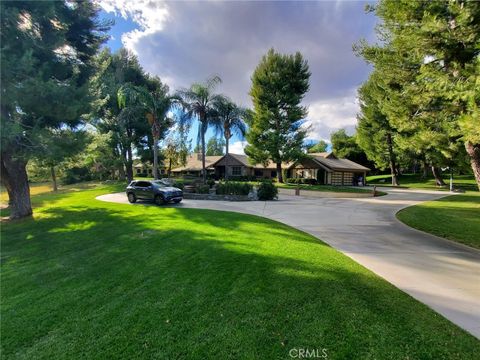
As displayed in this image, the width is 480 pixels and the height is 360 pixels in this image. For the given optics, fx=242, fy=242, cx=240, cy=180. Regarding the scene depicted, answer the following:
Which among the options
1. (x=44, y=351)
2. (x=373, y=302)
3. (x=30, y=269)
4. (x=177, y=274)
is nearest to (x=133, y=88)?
(x=30, y=269)

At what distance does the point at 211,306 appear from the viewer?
375 cm

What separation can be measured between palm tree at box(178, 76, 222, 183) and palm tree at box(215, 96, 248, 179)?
53 cm

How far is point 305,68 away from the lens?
30047 mm

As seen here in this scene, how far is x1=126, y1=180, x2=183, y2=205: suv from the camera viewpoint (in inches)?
585

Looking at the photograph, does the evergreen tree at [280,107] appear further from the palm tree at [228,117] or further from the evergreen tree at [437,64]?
the evergreen tree at [437,64]

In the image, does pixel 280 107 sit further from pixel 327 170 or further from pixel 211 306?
pixel 211 306

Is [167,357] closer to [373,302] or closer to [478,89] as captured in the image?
[373,302]

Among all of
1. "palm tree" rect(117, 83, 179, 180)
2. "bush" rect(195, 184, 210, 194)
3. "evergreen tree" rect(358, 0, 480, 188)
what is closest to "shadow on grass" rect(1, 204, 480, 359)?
"evergreen tree" rect(358, 0, 480, 188)

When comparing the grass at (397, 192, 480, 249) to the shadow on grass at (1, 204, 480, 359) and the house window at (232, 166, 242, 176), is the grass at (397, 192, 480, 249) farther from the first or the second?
the house window at (232, 166, 242, 176)

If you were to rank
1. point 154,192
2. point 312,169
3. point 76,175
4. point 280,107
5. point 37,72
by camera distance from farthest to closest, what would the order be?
point 76,175, point 312,169, point 280,107, point 154,192, point 37,72

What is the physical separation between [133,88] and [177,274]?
19.0 m

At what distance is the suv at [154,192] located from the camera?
14859 millimetres

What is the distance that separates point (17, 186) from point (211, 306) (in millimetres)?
14089

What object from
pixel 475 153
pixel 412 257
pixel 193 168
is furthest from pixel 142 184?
pixel 193 168
